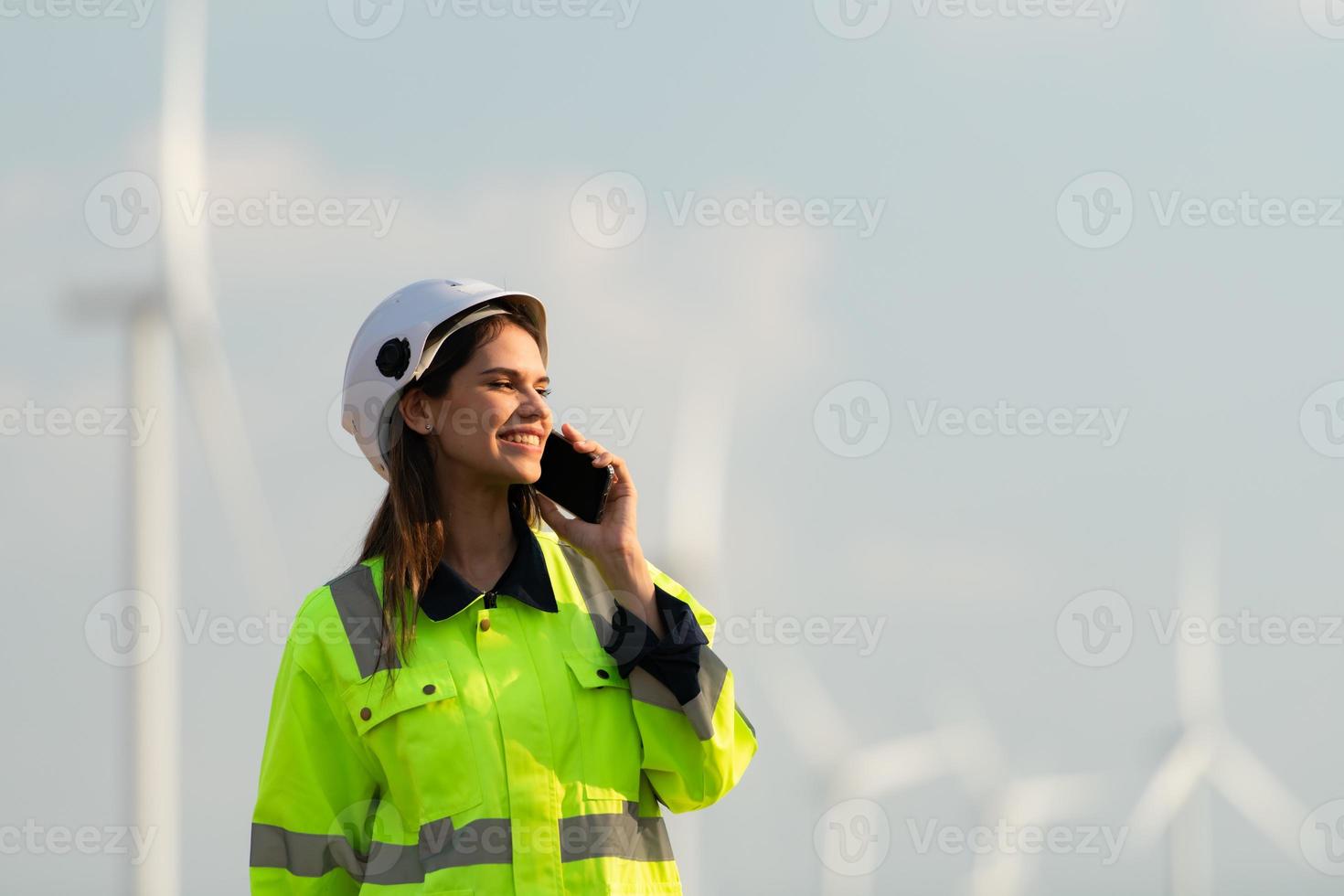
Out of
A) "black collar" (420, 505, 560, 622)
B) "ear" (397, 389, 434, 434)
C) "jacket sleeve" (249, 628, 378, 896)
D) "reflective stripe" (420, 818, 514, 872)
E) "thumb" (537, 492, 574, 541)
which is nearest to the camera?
"reflective stripe" (420, 818, 514, 872)

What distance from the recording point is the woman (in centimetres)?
359

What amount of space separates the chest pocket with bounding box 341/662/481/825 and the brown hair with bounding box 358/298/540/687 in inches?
5.2

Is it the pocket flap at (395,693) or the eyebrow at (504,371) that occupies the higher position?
the eyebrow at (504,371)

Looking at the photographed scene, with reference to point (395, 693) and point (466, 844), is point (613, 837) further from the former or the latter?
point (395, 693)

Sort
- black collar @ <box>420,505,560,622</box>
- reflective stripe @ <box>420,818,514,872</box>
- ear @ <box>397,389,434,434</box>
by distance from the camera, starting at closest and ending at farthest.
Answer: reflective stripe @ <box>420,818,514,872</box>
black collar @ <box>420,505,560,622</box>
ear @ <box>397,389,434,434</box>

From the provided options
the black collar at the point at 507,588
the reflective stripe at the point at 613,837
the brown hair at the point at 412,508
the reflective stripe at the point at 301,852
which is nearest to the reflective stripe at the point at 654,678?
the black collar at the point at 507,588

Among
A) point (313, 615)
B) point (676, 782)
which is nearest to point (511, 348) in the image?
point (313, 615)

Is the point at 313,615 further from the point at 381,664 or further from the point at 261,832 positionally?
the point at 261,832

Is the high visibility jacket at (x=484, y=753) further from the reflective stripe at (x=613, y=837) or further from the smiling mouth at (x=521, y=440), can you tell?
the smiling mouth at (x=521, y=440)

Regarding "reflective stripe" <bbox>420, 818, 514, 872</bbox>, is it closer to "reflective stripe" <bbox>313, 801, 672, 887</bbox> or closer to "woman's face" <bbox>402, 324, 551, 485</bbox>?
"reflective stripe" <bbox>313, 801, 672, 887</bbox>

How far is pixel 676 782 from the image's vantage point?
3.74m

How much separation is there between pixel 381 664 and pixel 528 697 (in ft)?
1.17

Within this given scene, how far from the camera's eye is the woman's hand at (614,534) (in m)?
3.85

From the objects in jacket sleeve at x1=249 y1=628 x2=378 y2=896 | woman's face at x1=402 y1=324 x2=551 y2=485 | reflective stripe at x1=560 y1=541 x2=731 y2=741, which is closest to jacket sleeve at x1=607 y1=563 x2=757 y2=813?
reflective stripe at x1=560 y1=541 x2=731 y2=741
